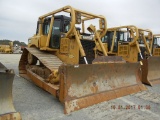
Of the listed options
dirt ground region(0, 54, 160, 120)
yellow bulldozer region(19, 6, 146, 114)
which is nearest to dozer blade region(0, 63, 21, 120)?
dirt ground region(0, 54, 160, 120)

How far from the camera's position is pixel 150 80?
23.6ft

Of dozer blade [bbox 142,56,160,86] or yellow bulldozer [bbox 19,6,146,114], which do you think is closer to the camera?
yellow bulldozer [bbox 19,6,146,114]

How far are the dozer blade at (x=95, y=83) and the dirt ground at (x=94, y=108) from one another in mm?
166

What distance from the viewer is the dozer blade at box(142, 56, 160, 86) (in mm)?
7137

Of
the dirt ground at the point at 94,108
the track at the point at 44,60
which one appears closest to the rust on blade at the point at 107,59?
the dirt ground at the point at 94,108

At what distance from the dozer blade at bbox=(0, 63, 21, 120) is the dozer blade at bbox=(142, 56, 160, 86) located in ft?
16.1

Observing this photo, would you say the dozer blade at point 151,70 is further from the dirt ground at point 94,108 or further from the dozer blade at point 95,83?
the dirt ground at point 94,108

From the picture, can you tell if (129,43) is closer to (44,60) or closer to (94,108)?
(44,60)

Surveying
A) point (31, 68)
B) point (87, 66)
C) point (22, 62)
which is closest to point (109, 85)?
point (87, 66)

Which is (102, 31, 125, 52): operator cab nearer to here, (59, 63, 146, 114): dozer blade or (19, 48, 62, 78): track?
(19, 48, 62, 78): track

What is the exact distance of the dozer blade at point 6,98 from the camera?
11.5 feet

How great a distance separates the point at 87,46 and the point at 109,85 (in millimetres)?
1737

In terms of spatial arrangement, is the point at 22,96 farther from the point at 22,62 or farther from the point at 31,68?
the point at 22,62

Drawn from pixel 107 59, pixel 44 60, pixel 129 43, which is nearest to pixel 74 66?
pixel 107 59
